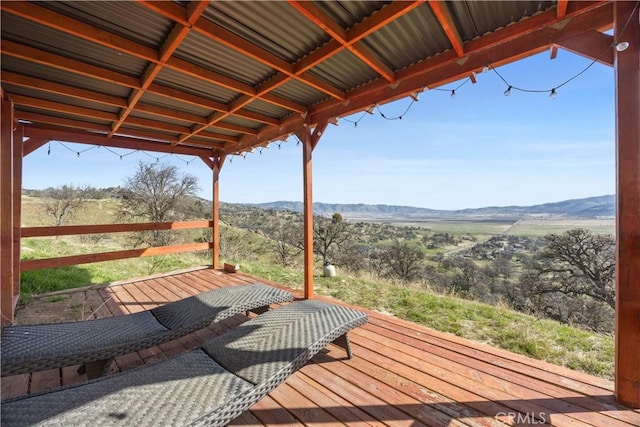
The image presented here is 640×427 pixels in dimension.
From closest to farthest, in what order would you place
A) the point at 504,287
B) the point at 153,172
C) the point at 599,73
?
the point at 599,73 → the point at 153,172 → the point at 504,287

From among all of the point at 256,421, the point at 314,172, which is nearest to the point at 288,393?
the point at 256,421

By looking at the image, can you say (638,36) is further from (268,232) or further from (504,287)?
(268,232)

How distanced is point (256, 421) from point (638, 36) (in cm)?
354

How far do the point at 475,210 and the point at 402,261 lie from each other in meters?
24.5

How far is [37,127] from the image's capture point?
4008 mm

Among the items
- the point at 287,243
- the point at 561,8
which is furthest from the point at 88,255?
the point at 287,243

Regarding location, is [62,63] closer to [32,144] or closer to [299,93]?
[299,93]

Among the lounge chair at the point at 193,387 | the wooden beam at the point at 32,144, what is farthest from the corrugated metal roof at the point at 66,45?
the wooden beam at the point at 32,144

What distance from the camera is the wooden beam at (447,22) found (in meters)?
1.69

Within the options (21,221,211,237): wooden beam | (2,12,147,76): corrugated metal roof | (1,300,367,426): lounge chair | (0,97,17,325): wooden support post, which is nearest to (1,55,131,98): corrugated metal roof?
(2,12,147,76): corrugated metal roof

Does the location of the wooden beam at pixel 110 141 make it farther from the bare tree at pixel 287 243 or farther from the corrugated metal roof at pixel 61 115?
the bare tree at pixel 287 243

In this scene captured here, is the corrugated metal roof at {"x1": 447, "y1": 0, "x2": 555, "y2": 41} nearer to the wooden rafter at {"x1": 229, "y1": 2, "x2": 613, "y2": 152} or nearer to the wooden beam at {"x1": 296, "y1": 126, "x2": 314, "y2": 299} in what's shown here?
the wooden rafter at {"x1": 229, "y1": 2, "x2": 613, "y2": 152}

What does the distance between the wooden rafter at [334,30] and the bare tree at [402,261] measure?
1579cm

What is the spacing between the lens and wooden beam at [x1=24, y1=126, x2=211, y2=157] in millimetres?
4051
